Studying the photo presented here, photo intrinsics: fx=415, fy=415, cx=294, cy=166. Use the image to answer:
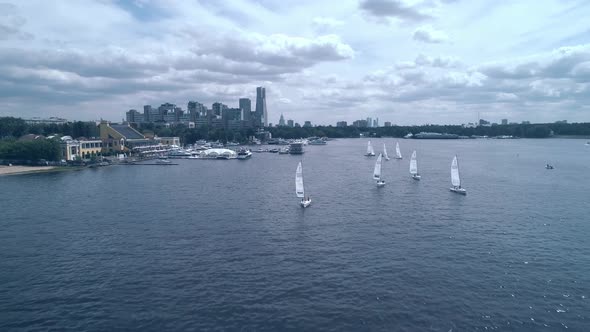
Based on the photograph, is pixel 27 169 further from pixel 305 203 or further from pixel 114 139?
pixel 305 203

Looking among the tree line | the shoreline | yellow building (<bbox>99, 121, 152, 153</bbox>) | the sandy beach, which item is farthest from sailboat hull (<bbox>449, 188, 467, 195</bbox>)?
the tree line

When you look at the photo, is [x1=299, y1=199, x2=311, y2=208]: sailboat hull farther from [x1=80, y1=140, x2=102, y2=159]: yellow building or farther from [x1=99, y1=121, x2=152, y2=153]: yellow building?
[x1=99, y1=121, x2=152, y2=153]: yellow building

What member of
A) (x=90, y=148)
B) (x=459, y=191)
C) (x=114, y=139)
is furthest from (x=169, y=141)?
(x=459, y=191)

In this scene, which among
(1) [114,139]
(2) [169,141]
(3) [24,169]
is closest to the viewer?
(3) [24,169]

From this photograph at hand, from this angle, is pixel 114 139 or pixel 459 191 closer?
pixel 459 191

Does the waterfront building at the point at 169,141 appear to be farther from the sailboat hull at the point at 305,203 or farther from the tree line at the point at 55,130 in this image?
the sailboat hull at the point at 305,203

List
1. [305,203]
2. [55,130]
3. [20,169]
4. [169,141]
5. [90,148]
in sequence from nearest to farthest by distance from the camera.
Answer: [305,203], [20,169], [90,148], [55,130], [169,141]

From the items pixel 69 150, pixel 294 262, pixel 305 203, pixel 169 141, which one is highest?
pixel 169 141

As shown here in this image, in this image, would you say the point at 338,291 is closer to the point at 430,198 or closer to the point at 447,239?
the point at 447,239
